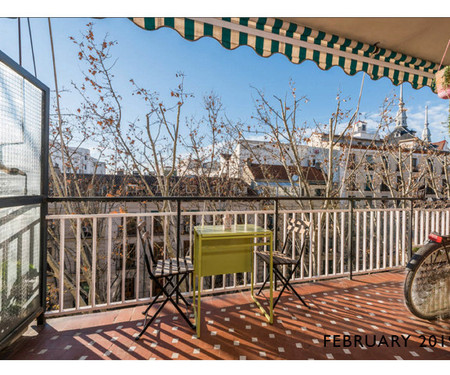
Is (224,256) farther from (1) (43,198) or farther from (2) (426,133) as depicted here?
(2) (426,133)

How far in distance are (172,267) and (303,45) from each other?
2683 millimetres

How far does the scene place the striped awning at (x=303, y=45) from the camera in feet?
6.98

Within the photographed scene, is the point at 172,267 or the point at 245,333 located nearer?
the point at 245,333

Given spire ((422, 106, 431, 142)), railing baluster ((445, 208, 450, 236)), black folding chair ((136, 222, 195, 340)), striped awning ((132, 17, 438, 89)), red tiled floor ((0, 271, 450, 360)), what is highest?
→ spire ((422, 106, 431, 142))

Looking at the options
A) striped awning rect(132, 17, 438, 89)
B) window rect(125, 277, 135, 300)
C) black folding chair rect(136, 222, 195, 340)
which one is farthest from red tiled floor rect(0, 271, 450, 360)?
window rect(125, 277, 135, 300)

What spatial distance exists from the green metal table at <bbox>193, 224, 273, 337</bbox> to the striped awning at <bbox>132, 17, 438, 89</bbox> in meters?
1.82

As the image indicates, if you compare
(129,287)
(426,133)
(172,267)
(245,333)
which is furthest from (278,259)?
(129,287)

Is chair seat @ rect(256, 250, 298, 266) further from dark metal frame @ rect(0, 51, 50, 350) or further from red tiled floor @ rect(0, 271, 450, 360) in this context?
dark metal frame @ rect(0, 51, 50, 350)

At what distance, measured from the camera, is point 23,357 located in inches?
66.4

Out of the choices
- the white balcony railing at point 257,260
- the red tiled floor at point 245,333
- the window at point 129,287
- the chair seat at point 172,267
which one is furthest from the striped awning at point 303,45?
the window at point 129,287

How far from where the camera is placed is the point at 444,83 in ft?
6.33

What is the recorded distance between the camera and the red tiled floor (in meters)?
1.75
